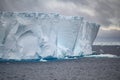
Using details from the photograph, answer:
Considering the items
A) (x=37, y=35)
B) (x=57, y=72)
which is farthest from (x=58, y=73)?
(x=37, y=35)

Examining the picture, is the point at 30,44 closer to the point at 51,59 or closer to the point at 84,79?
the point at 51,59

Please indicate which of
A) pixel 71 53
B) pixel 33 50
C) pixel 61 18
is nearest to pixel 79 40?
pixel 71 53

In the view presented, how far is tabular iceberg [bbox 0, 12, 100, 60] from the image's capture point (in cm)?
1677

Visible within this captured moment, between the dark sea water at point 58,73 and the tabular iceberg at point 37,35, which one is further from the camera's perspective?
the tabular iceberg at point 37,35

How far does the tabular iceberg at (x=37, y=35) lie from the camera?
55.0 feet

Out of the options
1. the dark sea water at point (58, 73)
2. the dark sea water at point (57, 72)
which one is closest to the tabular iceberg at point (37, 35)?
the dark sea water at point (57, 72)

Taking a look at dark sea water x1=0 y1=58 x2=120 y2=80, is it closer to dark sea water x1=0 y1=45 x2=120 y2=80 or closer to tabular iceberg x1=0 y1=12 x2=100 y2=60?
dark sea water x1=0 y1=45 x2=120 y2=80

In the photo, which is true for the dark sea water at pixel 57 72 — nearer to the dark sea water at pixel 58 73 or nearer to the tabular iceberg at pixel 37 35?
the dark sea water at pixel 58 73

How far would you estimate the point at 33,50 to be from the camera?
17.1 meters

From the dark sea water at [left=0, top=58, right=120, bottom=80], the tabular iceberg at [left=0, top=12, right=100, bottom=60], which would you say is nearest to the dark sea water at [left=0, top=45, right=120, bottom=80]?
the dark sea water at [left=0, top=58, right=120, bottom=80]

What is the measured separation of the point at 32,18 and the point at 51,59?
466 cm

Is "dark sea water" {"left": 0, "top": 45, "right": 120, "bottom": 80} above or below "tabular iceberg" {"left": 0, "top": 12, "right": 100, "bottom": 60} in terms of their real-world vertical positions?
below

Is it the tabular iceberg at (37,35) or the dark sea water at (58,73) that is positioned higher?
the tabular iceberg at (37,35)

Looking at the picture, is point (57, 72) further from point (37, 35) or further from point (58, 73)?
point (37, 35)
